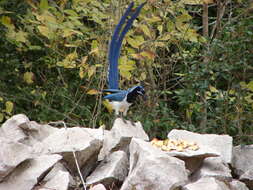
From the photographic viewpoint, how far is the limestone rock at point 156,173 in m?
2.67

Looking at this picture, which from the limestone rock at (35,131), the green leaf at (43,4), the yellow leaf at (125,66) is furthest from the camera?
the green leaf at (43,4)

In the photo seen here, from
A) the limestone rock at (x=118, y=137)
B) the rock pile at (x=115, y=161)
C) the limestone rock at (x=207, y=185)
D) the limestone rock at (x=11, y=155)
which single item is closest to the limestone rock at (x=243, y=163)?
the rock pile at (x=115, y=161)

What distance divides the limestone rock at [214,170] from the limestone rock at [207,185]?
0.43ft

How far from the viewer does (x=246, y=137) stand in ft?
14.2

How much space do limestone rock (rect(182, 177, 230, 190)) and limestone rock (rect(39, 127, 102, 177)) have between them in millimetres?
746

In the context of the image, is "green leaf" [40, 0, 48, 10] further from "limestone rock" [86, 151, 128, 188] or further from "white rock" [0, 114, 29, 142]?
"limestone rock" [86, 151, 128, 188]

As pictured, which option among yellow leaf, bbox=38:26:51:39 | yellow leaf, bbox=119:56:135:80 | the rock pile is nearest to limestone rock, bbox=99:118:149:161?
the rock pile

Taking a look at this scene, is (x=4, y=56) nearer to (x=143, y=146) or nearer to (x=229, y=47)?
(x=229, y=47)

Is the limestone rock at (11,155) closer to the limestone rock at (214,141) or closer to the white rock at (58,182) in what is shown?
the white rock at (58,182)

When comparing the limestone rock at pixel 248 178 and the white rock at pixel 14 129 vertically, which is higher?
the white rock at pixel 14 129

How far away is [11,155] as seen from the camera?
2775mm

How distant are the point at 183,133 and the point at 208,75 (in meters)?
1.28

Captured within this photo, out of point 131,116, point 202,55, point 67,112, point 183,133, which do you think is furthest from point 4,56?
point 183,133

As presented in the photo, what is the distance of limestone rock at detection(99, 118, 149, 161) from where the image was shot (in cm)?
328
